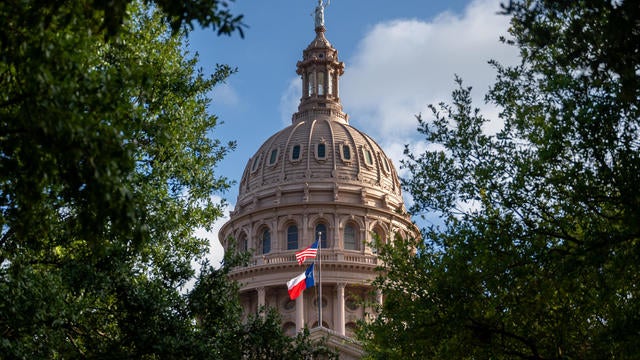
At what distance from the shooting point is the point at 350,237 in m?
80.2

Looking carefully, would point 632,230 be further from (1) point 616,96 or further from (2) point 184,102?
(2) point 184,102

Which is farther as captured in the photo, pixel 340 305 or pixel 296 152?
pixel 296 152

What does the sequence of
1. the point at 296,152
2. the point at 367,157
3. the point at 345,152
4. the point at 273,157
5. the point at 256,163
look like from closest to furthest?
the point at 296,152 < the point at 345,152 < the point at 273,157 < the point at 367,157 < the point at 256,163

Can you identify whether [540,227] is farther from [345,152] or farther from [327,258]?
[345,152]

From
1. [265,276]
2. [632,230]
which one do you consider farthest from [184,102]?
[265,276]

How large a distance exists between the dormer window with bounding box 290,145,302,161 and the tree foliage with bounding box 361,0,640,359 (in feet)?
197

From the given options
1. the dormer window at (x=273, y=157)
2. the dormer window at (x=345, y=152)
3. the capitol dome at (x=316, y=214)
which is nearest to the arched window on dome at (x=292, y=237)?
the capitol dome at (x=316, y=214)

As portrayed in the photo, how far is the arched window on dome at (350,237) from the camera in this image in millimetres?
79562

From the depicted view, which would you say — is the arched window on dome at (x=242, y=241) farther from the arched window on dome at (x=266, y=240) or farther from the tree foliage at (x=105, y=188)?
the tree foliage at (x=105, y=188)

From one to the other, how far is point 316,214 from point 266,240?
559cm

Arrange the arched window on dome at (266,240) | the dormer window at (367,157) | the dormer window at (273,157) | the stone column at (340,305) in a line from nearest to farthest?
1. the stone column at (340,305)
2. the arched window on dome at (266,240)
3. the dormer window at (273,157)
4. the dormer window at (367,157)

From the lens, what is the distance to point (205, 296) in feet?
73.3

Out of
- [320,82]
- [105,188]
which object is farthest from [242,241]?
[105,188]

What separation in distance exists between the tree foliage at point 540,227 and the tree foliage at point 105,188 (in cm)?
551
